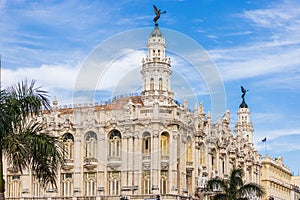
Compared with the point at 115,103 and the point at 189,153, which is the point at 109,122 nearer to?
the point at 115,103

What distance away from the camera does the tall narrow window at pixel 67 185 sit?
73.9m

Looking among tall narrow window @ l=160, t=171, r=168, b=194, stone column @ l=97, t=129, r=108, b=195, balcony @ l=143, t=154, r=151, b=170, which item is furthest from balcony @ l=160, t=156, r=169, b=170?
stone column @ l=97, t=129, r=108, b=195

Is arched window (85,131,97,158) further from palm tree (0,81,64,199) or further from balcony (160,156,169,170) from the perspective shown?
palm tree (0,81,64,199)

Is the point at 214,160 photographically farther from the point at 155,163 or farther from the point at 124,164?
the point at 124,164

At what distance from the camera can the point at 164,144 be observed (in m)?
70.8

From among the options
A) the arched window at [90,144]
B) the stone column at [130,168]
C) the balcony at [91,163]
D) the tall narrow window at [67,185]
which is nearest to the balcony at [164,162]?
the stone column at [130,168]

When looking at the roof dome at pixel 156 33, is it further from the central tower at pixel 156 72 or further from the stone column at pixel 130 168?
the stone column at pixel 130 168

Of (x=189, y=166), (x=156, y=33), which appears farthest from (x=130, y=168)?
(x=156, y=33)

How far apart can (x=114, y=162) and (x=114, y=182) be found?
8.29 ft

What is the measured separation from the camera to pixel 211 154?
83.4 meters

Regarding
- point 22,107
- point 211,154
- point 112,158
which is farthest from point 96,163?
point 22,107

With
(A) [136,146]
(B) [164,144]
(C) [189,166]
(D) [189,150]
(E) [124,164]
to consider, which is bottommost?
(C) [189,166]

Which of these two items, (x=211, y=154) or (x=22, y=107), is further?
(x=211, y=154)

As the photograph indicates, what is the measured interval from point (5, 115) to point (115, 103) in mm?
50400
